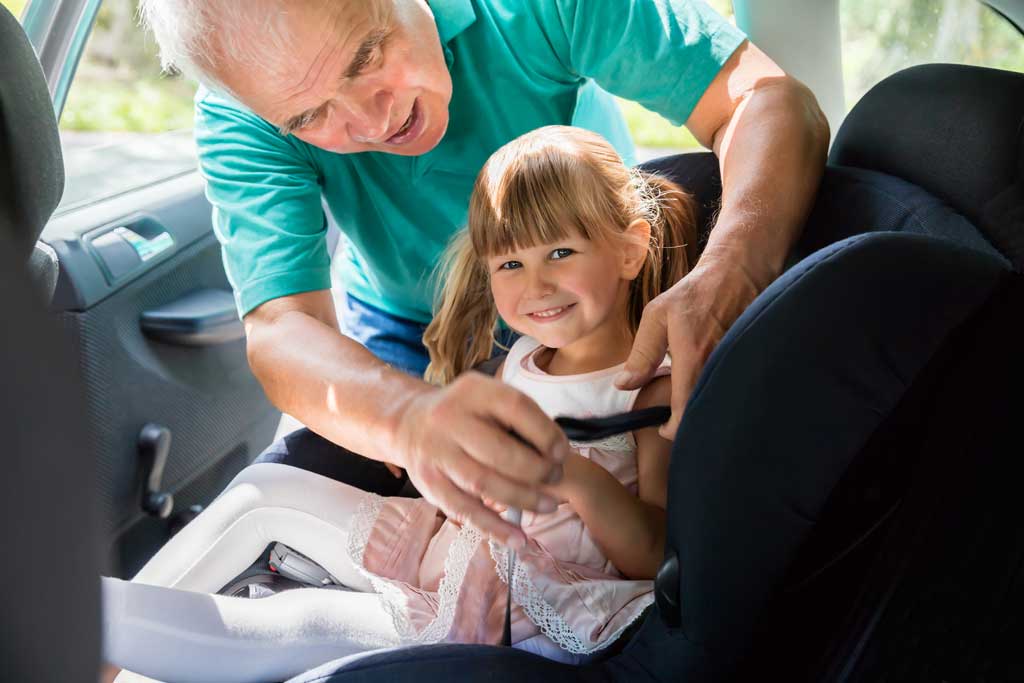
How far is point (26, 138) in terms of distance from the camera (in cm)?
89

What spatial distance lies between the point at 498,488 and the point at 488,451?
0.04 metres

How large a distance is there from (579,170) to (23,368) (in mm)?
1019

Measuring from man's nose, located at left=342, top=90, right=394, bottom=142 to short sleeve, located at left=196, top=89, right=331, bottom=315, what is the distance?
216 mm

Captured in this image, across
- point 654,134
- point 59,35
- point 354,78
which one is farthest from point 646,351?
point 654,134

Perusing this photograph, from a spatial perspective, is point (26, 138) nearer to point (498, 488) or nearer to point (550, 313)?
point (498, 488)

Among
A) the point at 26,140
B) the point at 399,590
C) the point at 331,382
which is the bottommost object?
the point at 399,590

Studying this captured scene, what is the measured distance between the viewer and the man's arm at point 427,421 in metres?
0.85

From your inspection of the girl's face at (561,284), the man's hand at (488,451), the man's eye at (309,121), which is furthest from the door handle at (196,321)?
the man's hand at (488,451)

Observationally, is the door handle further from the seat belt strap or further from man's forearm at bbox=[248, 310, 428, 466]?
the seat belt strap

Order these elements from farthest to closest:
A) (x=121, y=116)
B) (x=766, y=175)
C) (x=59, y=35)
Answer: (x=121, y=116) → (x=59, y=35) → (x=766, y=175)

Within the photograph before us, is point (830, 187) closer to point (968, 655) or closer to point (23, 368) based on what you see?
point (968, 655)

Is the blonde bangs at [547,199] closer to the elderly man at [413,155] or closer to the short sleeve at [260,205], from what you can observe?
the elderly man at [413,155]

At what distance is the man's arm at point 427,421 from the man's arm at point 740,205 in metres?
0.28

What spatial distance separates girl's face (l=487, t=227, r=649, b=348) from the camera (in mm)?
1348
